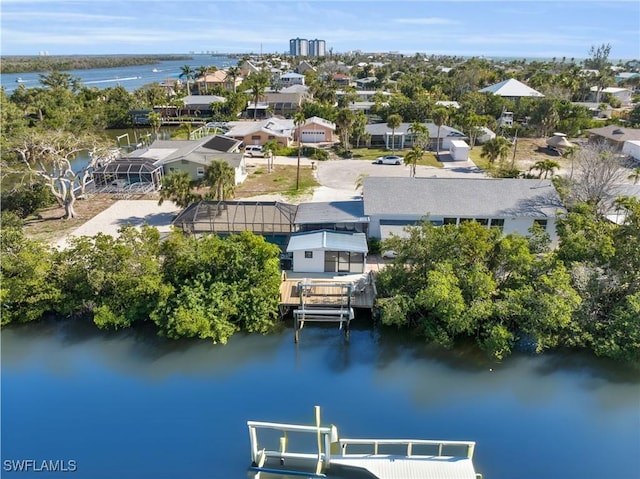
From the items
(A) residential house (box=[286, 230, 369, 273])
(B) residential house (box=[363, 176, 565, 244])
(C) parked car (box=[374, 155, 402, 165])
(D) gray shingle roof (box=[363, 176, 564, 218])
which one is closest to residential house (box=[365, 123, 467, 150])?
(C) parked car (box=[374, 155, 402, 165])

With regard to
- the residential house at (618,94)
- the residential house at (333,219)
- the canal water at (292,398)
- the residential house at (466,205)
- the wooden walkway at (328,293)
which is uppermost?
the residential house at (618,94)

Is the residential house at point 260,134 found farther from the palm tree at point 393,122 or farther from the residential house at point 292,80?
the residential house at point 292,80

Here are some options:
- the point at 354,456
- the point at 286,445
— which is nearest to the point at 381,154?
the point at 286,445

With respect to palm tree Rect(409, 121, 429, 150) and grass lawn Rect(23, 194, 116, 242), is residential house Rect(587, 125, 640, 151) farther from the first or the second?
grass lawn Rect(23, 194, 116, 242)

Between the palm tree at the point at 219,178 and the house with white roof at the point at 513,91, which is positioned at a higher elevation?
the house with white roof at the point at 513,91

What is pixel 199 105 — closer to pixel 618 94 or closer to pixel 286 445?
pixel 286 445

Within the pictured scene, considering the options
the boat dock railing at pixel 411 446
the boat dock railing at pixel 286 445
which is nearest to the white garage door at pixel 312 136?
the boat dock railing at pixel 286 445

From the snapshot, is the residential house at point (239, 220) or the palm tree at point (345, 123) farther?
the palm tree at point (345, 123)
